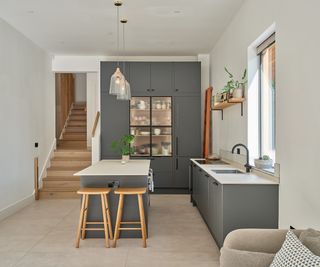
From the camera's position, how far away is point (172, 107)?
24.2ft

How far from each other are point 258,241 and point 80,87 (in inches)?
412

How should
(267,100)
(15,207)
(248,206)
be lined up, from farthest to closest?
(15,207) < (267,100) < (248,206)

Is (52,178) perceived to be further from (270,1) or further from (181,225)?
(270,1)

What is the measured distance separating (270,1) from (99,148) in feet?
15.4

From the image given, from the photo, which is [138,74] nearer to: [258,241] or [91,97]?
[91,97]

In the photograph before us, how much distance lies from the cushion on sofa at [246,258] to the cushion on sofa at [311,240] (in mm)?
201

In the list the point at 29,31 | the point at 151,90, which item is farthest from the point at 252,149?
the point at 29,31

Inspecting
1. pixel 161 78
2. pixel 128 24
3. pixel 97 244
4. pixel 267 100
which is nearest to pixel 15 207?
pixel 97 244

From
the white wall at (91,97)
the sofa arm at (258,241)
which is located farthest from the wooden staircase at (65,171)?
the sofa arm at (258,241)

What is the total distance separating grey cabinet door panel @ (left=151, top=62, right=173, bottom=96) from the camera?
289 inches

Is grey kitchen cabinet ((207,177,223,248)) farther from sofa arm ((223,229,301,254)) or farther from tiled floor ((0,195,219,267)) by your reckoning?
sofa arm ((223,229,301,254))

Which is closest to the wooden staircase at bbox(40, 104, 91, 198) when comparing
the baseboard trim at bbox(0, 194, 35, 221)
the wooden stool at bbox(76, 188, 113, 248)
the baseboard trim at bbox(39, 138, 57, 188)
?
the baseboard trim at bbox(39, 138, 57, 188)

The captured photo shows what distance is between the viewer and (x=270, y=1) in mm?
3527

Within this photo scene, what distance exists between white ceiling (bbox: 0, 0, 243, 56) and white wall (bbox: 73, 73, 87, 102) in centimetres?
436
